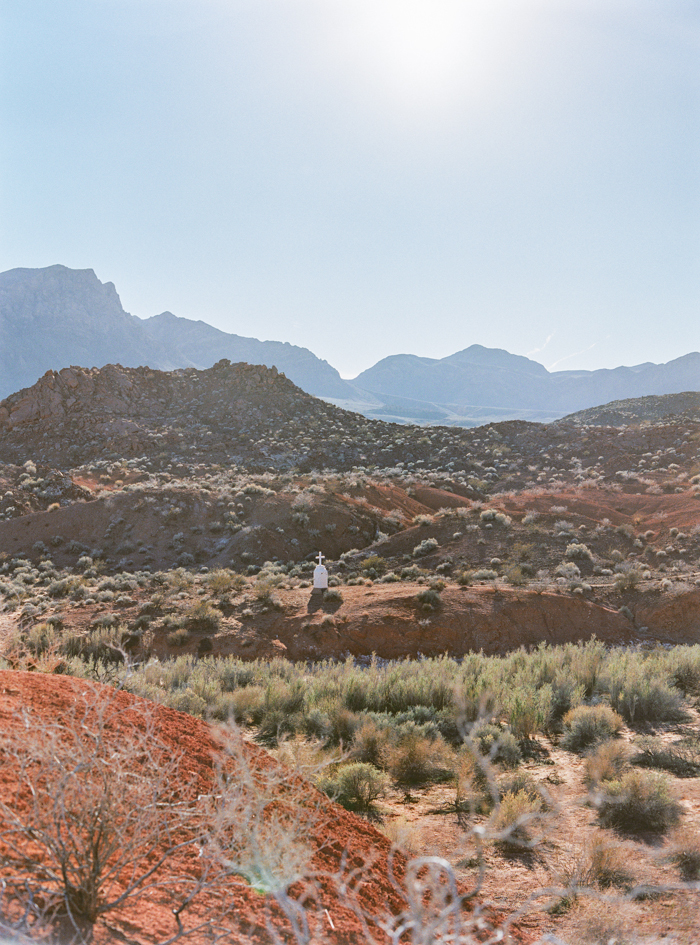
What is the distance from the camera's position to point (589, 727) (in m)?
6.74

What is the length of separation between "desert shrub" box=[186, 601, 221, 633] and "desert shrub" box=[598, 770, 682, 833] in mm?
10400

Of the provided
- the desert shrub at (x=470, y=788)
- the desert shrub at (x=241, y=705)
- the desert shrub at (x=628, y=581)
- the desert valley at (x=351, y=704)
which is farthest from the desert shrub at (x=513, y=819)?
the desert shrub at (x=628, y=581)

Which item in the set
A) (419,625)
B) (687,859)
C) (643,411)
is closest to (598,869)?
(687,859)

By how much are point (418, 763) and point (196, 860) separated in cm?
323

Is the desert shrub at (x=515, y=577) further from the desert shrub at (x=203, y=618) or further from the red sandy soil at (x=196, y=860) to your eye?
the red sandy soil at (x=196, y=860)

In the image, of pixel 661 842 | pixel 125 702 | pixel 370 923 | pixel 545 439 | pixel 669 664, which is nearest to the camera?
pixel 370 923

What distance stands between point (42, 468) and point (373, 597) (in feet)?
88.1

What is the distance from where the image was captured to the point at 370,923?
337 centimetres

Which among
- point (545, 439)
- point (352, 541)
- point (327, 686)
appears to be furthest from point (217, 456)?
point (327, 686)

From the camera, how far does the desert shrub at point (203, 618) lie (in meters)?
13.9

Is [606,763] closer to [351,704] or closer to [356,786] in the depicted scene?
[356,786]

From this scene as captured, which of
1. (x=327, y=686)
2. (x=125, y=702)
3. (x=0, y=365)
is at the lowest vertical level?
(x=327, y=686)

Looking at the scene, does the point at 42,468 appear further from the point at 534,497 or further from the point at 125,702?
the point at 125,702

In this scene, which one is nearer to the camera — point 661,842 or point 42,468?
point 661,842
